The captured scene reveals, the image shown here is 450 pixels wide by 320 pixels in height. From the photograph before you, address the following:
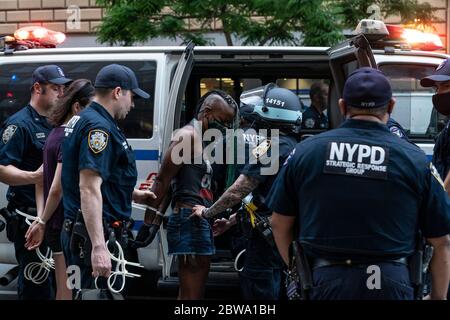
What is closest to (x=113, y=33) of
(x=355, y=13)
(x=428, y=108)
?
(x=355, y=13)

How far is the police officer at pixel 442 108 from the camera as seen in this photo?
15.8 feet

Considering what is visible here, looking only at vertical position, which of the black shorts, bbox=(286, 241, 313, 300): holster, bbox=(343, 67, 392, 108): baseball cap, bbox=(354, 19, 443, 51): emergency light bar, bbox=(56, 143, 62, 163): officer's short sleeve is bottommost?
the black shorts

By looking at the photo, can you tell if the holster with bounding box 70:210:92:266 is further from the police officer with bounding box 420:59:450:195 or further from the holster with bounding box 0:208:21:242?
the police officer with bounding box 420:59:450:195

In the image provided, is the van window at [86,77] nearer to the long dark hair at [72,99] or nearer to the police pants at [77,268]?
the long dark hair at [72,99]

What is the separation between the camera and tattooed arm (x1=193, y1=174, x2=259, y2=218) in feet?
17.3

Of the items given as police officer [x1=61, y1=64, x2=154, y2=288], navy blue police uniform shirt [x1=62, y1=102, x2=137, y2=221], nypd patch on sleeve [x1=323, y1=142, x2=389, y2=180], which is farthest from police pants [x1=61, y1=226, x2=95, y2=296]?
nypd patch on sleeve [x1=323, y1=142, x2=389, y2=180]

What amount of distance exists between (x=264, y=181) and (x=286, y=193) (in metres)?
1.67

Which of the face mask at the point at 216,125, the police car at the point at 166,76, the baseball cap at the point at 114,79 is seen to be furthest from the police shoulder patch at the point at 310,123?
the baseball cap at the point at 114,79

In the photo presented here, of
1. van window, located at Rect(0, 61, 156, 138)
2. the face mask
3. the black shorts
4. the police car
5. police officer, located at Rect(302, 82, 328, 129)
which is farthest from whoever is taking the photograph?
police officer, located at Rect(302, 82, 328, 129)

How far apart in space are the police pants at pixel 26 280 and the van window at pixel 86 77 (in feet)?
4.57

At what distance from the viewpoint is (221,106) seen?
5.89 meters

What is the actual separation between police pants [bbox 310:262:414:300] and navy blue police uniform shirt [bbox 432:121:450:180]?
1.54 m

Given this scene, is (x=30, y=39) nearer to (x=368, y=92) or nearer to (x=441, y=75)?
(x=441, y=75)
